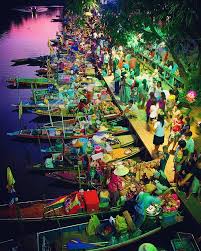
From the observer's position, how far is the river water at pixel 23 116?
1402cm

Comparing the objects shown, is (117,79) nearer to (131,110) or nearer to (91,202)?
(131,110)

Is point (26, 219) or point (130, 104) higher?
point (130, 104)

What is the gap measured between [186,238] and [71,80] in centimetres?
1699

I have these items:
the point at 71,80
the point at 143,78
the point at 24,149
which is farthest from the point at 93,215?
the point at 71,80

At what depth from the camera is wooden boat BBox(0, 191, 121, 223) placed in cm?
1062

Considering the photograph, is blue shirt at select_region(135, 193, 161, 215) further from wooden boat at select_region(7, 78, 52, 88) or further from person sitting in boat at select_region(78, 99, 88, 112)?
wooden boat at select_region(7, 78, 52, 88)

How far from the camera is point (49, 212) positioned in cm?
1073

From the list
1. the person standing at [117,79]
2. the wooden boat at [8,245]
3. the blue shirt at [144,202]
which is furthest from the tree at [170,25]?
the wooden boat at [8,245]

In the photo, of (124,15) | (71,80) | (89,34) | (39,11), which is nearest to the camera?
(124,15)

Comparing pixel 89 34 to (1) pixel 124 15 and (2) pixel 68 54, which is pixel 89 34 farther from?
(1) pixel 124 15

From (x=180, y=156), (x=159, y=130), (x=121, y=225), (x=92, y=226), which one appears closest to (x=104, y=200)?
(x=92, y=226)

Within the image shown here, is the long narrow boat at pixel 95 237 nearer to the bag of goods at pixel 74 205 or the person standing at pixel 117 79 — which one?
the bag of goods at pixel 74 205

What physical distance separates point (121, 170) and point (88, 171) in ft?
4.73

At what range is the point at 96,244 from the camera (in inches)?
369
